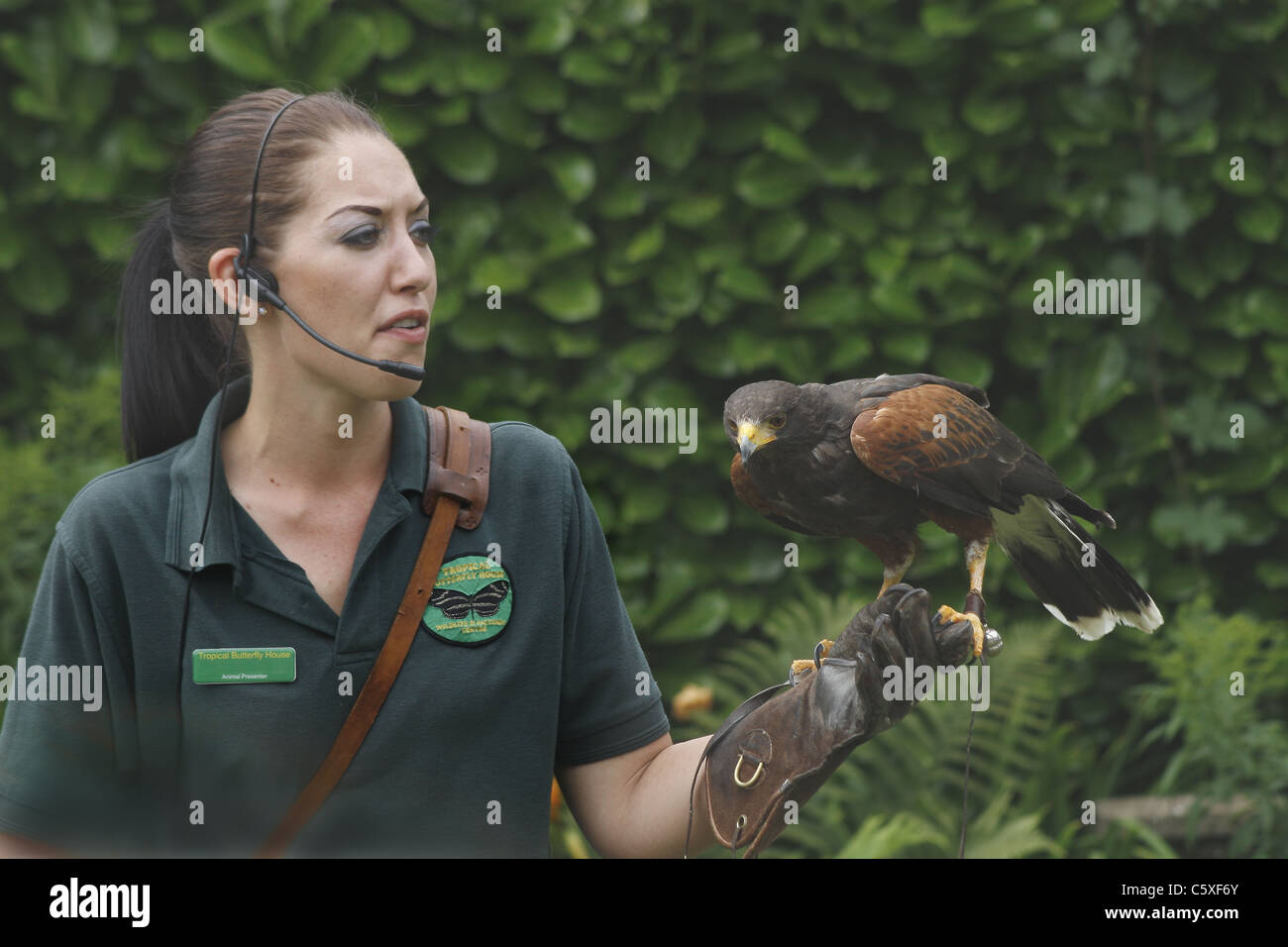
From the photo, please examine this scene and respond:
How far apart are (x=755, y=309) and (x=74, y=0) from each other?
181cm

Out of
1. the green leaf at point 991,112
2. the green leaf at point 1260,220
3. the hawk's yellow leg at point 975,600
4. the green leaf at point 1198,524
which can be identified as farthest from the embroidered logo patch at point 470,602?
the green leaf at point 1260,220

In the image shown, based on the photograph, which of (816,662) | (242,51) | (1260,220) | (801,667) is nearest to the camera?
(816,662)

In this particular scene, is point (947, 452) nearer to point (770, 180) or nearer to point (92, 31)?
point (770, 180)

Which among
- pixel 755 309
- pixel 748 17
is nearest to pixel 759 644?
pixel 755 309

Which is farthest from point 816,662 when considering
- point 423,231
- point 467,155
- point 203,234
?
point 467,155

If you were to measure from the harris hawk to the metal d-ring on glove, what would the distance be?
138 millimetres

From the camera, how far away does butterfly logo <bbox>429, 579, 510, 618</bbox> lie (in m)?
1.82

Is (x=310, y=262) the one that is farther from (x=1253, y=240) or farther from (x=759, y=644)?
(x=1253, y=240)

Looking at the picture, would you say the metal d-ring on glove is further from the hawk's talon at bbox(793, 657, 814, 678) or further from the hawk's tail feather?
the hawk's tail feather

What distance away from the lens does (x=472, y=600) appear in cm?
184

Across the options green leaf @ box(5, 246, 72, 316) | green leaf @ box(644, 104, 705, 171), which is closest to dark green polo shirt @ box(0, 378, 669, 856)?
green leaf @ box(644, 104, 705, 171)

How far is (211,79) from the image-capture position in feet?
10.4

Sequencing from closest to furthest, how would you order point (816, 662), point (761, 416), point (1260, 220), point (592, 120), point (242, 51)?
point (761, 416), point (816, 662), point (242, 51), point (592, 120), point (1260, 220)

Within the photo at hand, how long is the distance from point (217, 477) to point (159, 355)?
0.89 ft
